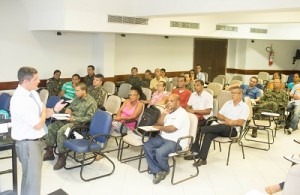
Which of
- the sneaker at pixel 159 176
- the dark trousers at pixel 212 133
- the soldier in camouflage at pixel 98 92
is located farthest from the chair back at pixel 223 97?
the sneaker at pixel 159 176

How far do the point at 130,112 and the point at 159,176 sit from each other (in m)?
1.26

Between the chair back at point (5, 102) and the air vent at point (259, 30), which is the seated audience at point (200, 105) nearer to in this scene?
the chair back at point (5, 102)

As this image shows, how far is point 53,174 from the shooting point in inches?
165

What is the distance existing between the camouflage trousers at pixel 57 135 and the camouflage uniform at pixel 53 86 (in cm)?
252

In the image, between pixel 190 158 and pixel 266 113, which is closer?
pixel 190 158

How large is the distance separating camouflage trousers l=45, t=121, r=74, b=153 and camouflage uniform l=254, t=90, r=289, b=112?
385cm

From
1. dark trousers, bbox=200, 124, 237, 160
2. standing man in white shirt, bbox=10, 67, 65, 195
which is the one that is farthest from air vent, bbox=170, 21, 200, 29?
standing man in white shirt, bbox=10, 67, 65, 195

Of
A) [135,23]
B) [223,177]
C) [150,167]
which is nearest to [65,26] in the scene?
[135,23]

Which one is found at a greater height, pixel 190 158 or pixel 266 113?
pixel 266 113

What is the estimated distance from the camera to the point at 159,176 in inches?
160

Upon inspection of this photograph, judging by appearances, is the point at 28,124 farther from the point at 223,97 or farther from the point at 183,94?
the point at 223,97

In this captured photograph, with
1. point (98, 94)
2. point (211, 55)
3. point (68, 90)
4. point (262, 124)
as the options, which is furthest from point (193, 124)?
point (211, 55)

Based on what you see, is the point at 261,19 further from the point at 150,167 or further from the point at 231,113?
the point at 150,167

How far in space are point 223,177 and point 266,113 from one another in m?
1.94
